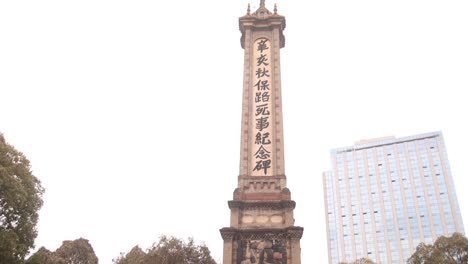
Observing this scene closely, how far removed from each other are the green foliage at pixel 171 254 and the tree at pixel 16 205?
8958mm

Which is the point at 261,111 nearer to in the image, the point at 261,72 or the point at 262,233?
the point at 261,72

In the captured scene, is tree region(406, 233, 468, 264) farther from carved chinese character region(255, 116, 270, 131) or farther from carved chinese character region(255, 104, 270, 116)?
carved chinese character region(255, 104, 270, 116)

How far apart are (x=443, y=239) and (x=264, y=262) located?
11311 mm

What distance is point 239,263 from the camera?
1894cm

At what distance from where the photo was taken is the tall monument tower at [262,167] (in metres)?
19.2

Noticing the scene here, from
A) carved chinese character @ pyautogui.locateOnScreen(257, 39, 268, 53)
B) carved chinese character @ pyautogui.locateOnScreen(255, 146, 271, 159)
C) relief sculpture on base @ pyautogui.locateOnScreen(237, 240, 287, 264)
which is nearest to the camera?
relief sculpture on base @ pyautogui.locateOnScreen(237, 240, 287, 264)

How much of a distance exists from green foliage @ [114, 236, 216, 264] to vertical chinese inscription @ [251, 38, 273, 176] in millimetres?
9317

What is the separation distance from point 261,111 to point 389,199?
66.6 metres

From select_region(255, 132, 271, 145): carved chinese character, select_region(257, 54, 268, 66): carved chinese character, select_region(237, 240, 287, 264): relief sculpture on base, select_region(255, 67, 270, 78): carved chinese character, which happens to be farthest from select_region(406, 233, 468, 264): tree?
select_region(257, 54, 268, 66): carved chinese character

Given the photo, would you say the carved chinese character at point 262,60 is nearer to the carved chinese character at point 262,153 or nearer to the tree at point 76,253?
the carved chinese character at point 262,153

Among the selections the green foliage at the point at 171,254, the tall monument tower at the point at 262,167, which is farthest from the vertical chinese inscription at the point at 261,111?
the green foliage at the point at 171,254

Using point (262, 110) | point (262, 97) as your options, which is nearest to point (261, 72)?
point (262, 97)

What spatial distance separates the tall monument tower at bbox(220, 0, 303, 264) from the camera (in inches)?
755

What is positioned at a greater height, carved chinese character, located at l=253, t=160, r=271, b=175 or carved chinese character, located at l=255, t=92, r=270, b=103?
carved chinese character, located at l=255, t=92, r=270, b=103
